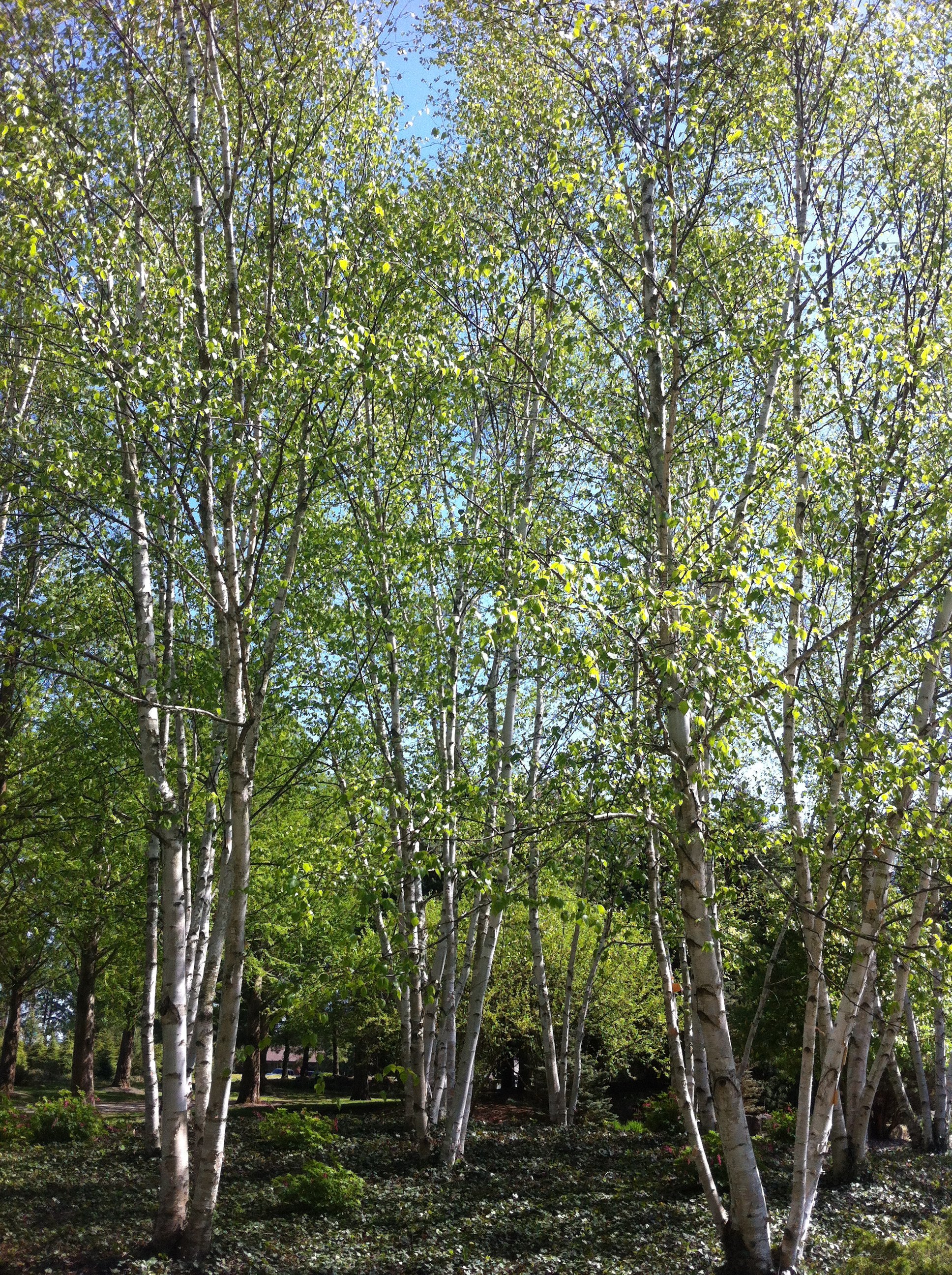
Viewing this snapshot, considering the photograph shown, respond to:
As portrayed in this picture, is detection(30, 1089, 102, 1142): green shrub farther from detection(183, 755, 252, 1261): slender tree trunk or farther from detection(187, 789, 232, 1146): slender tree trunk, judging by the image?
detection(183, 755, 252, 1261): slender tree trunk

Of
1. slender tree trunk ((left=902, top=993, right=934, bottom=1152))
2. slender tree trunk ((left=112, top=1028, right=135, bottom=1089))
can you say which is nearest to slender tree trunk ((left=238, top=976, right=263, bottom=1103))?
slender tree trunk ((left=112, top=1028, right=135, bottom=1089))

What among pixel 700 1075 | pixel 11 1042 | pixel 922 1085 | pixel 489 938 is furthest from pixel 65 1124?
pixel 922 1085

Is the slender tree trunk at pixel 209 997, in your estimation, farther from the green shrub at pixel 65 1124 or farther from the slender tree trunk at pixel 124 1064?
the slender tree trunk at pixel 124 1064

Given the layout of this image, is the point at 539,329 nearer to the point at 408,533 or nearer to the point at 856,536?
the point at 408,533

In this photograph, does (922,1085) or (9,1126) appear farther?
(922,1085)

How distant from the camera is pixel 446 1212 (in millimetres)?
8766

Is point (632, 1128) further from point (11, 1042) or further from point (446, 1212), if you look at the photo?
point (11, 1042)

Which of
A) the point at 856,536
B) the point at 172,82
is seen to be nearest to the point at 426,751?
the point at 856,536

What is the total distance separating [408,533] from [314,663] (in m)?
3.21

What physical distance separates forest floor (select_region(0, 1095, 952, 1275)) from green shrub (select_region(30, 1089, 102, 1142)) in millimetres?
354

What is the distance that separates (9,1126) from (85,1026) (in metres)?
7.69

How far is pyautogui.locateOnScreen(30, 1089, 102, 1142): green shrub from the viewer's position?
12.9 m

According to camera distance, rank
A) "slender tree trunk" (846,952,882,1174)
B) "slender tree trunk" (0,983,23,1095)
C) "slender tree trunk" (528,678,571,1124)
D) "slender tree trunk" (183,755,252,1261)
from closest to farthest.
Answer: "slender tree trunk" (183,755,252,1261)
"slender tree trunk" (846,952,882,1174)
"slender tree trunk" (528,678,571,1124)
"slender tree trunk" (0,983,23,1095)

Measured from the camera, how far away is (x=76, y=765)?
441 inches
